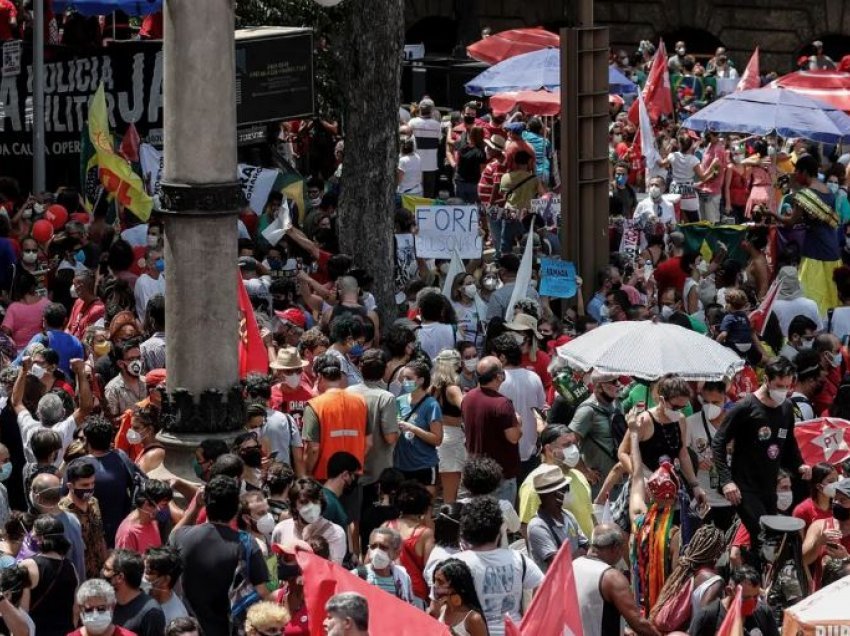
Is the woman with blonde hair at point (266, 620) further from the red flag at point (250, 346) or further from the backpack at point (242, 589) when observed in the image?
the red flag at point (250, 346)

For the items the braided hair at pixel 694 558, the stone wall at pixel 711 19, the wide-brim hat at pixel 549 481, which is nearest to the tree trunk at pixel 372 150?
the wide-brim hat at pixel 549 481

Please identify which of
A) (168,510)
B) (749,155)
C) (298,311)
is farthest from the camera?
(749,155)

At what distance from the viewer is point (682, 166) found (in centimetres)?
2364

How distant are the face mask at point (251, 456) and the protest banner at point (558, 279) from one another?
6.12 metres

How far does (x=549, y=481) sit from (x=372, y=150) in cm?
791

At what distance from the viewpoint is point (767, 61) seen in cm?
3769

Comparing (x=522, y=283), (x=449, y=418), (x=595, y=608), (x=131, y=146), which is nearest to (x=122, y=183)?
(x=131, y=146)

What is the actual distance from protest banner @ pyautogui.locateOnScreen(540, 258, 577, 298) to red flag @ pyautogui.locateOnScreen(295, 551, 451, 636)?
24.3 ft

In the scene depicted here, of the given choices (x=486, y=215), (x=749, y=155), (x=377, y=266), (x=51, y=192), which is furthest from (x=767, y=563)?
(x=749, y=155)

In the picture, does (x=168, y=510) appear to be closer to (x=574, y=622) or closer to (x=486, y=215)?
(x=574, y=622)

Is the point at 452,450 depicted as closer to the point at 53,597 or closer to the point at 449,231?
the point at 53,597

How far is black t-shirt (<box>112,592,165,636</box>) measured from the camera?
336 inches

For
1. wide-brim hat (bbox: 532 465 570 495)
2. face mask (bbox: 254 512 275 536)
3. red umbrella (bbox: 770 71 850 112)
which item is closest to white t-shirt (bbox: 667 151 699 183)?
red umbrella (bbox: 770 71 850 112)

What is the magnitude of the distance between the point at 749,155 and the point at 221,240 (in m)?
15.6
